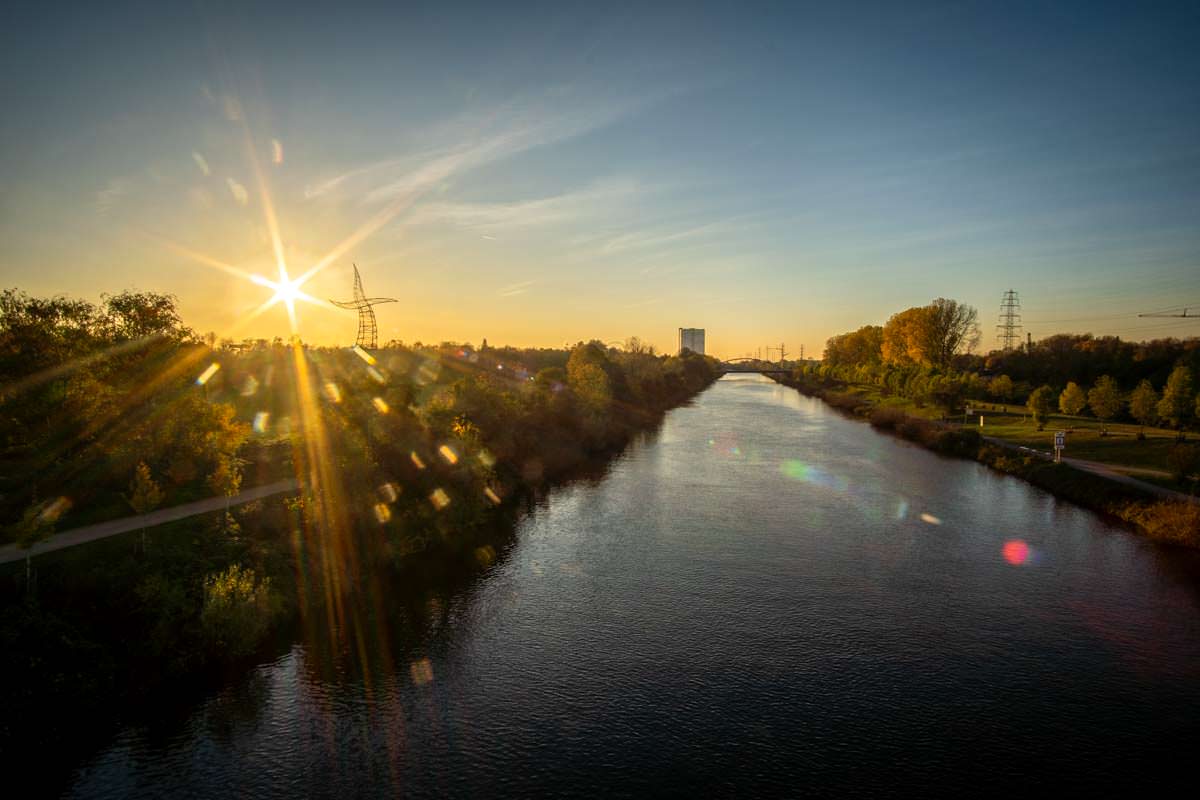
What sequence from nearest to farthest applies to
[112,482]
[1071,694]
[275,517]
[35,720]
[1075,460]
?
[35,720], [1071,694], [112,482], [275,517], [1075,460]

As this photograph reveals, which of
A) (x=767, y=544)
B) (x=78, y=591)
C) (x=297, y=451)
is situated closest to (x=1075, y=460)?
(x=767, y=544)

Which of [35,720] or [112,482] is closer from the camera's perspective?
[35,720]

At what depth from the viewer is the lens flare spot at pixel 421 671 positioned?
63.2 ft

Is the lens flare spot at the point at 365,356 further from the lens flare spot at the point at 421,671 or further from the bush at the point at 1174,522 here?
the bush at the point at 1174,522

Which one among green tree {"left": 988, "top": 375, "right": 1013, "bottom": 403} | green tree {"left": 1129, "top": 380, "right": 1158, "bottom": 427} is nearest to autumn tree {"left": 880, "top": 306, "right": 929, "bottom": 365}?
green tree {"left": 988, "top": 375, "right": 1013, "bottom": 403}

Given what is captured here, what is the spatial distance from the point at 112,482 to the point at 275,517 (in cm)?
574

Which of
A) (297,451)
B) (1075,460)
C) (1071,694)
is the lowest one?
(1071,694)

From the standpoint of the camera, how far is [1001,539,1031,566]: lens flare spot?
28969mm

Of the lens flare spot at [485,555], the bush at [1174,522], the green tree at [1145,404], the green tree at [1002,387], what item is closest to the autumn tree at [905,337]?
the green tree at [1002,387]

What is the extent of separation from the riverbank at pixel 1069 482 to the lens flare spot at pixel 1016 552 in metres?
6.63

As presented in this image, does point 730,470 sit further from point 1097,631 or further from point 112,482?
point 112,482

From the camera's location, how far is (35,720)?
15523mm

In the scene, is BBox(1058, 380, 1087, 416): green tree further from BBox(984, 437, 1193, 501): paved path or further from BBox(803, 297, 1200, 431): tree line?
BBox(984, 437, 1193, 501): paved path

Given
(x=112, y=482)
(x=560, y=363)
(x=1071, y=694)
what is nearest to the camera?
(x=1071, y=694)
